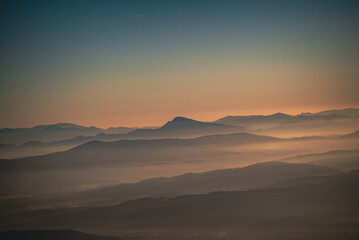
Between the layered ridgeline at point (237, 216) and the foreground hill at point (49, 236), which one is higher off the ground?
the foreground hill at point (49, 236)

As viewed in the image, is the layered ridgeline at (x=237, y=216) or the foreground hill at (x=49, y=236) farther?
the layered ridgeline at (x=237, y=216)

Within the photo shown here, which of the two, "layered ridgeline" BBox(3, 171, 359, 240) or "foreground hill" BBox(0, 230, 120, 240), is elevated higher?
"foreground hill" BBox(0, 230, 120, 240)

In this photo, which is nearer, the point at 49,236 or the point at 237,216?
the point at 49,236

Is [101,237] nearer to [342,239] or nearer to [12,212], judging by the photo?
[342,239]

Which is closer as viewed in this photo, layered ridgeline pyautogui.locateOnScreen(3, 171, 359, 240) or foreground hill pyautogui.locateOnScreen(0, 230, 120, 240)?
foreground hill pyautogui.locateOnScreen(0, 230, 120, 240)

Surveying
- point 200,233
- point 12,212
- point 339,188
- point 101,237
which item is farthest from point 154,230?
point 12,212

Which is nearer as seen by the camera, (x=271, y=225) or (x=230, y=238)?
(x=230, y=238)

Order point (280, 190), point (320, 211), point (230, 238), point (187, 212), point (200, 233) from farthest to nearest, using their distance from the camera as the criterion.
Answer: point (280, 190), point (187, 212), point (320, 211), point (200, 233), point (230, 238)

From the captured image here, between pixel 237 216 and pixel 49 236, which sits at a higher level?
pixel 49 236
